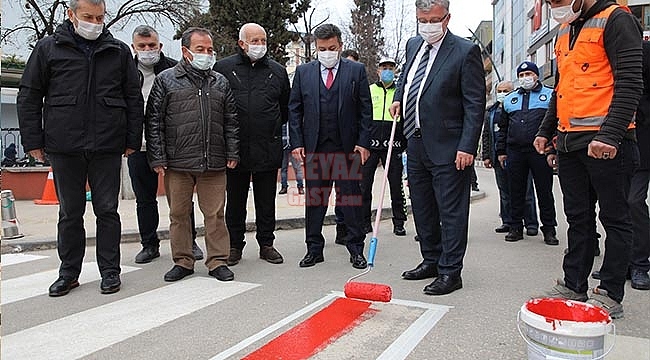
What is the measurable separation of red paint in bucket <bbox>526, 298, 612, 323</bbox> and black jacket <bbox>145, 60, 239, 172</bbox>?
114 inches

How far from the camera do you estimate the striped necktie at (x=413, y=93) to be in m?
4.37

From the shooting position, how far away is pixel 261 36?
4.96 m

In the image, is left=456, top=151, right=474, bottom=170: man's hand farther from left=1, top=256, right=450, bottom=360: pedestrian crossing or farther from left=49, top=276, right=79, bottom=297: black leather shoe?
left=49, top=276, right=79, bottom=297: black leather shoe

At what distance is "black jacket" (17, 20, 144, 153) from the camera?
4.04 meters

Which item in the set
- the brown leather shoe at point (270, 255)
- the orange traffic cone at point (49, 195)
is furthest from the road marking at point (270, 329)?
the orange traffic cone at point (49, 195)

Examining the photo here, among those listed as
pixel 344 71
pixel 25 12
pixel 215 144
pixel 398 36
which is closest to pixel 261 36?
pixel 344 71

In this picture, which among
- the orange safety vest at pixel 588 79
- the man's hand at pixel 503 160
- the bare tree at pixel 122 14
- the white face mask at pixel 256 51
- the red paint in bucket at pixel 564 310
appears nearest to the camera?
the red paint in bucket at pixel 564 310

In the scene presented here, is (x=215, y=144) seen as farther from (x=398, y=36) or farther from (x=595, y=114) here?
(x=398, y=36)

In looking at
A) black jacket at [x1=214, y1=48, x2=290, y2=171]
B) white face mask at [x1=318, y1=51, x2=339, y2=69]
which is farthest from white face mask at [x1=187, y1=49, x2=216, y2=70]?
white face mask at [x1=318, y1=51, x2=339, y2=69]

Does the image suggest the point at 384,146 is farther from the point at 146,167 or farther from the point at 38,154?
the point at 38,154

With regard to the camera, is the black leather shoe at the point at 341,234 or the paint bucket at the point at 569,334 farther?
the black leather shoe at the point at 341,234

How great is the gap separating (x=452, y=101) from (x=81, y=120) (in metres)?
2.88

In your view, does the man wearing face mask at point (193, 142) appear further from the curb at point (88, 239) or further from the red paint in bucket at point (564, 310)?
the red paint in bucket at point (564, 310)

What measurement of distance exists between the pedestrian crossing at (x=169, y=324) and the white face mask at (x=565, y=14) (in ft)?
6.94
